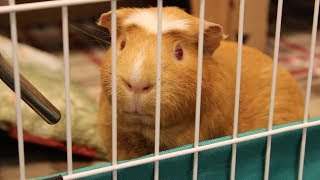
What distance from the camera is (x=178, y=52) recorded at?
1.00 metres

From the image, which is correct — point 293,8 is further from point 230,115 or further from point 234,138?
point 234,138

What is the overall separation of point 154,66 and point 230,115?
0.29 m

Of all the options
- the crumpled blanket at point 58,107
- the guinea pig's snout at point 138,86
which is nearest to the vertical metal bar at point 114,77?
the guinea pig's snout at point 138,86

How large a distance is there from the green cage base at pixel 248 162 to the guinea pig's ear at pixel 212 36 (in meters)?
0.19

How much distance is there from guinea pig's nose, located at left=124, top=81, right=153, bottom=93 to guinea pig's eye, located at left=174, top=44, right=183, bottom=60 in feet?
0.37

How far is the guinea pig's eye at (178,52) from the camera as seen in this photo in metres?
0.99

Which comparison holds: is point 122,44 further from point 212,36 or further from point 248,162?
point 248,162

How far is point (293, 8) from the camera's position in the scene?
2465 millimetres

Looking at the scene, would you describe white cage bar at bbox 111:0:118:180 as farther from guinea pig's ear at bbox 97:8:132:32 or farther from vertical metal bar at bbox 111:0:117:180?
guinea pig's ear at bbox 97:8:132:32

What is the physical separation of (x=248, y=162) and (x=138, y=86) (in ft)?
0.77

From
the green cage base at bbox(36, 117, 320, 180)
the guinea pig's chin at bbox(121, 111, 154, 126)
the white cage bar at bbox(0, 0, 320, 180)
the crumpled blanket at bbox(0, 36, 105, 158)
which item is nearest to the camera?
the white cage bar at bbox(0, 0, 320, 180)

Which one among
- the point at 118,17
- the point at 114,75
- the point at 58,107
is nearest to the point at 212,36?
the point at 118,17

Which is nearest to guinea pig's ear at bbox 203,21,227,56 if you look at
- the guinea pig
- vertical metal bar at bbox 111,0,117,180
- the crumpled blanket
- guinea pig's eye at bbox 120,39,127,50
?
the guinea pig

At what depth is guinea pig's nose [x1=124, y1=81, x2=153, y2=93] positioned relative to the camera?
0.90 meters
